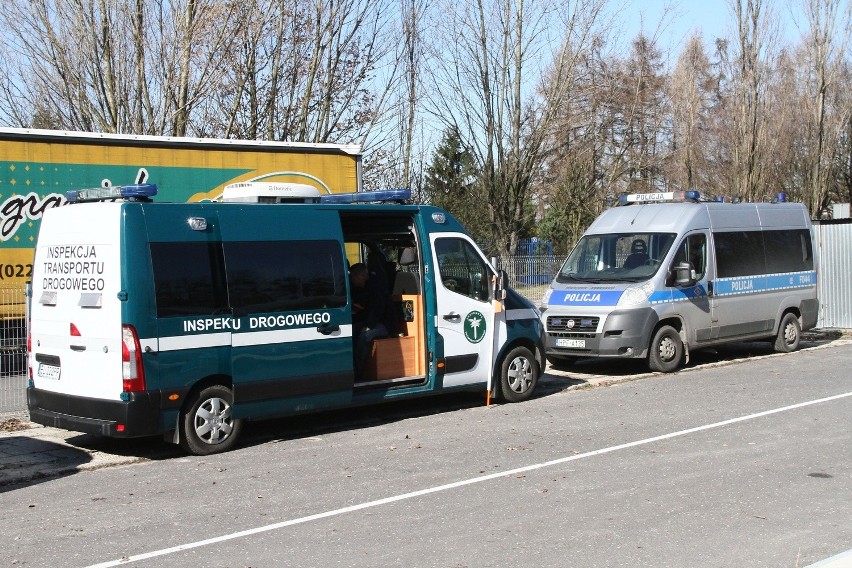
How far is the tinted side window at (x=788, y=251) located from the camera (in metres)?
17.1

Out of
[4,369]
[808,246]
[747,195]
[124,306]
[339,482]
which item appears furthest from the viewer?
[747,195]

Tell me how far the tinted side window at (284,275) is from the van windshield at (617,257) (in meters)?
6.11

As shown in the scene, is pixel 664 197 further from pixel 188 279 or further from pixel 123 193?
pixel 123 193

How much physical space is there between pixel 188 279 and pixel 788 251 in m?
11.9

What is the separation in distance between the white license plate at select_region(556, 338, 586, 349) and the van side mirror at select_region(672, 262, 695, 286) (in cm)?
181

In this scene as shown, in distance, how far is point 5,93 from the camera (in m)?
22.0

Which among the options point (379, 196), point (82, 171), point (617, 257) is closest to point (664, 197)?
point (617, 257)

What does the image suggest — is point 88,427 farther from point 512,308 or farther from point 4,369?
point 512,308

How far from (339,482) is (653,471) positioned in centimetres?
265

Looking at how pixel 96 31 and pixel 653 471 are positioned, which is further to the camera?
pixel 96 31

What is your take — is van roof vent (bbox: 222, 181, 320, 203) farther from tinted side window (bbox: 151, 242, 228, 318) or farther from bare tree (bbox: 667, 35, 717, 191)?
bare tree (bbox: 667, 35, 717, 191)

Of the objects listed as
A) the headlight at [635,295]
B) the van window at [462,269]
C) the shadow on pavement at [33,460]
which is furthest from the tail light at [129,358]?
the headlight at [635,295]

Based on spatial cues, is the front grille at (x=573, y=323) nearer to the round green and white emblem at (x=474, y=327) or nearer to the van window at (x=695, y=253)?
the van window at (x=695, y=253)

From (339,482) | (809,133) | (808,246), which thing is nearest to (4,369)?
(339,482)
